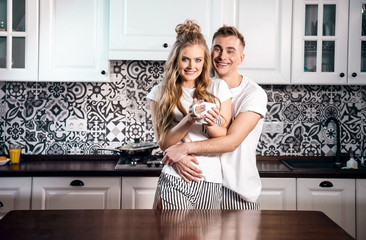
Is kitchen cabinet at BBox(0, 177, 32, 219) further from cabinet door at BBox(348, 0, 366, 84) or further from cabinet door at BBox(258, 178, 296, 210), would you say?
cabinet door at BBox(348, 0, 366, 84)

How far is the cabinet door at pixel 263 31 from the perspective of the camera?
2.70 m

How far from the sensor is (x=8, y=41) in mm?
2701

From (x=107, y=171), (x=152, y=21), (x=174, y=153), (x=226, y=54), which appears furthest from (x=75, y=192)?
(x=226, y=54)

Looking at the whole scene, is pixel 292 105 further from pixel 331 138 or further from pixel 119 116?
pixel 119 116

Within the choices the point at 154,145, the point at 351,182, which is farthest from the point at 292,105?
the point at 154,145

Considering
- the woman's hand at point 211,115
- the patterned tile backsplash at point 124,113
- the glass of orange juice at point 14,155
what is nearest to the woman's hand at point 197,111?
the woman's hand at point 211,115

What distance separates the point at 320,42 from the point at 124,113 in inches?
59.8

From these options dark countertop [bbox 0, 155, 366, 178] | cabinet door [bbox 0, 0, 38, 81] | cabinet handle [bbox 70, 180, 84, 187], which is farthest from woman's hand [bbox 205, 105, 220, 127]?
cabinet door [bbox 0, 0, 38, 81]

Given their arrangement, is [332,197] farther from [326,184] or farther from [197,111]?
[197,111]

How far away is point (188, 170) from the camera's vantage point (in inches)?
68.1

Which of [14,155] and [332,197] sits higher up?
[14,155]

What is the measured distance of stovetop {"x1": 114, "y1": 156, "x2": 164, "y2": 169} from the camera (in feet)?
8.66

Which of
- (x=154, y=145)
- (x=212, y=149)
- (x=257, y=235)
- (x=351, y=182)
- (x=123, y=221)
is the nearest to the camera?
(x=257, y=235)

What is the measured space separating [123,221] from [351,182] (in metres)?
1.76
